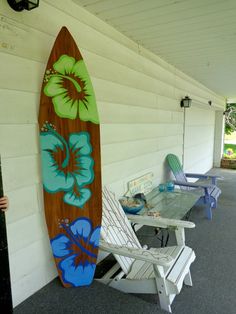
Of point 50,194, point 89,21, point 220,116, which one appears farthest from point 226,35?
point 220,116

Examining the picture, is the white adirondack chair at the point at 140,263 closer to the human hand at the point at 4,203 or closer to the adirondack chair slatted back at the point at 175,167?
the human hand at the point at 4,203

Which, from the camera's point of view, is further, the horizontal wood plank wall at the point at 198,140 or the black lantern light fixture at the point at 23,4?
the horizontal wood plank wall at the point at 198,140

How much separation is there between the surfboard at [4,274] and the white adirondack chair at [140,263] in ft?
2.28

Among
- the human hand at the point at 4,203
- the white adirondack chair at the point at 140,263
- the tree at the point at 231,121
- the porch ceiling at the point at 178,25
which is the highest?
the porch ceiling at the point at 178,25

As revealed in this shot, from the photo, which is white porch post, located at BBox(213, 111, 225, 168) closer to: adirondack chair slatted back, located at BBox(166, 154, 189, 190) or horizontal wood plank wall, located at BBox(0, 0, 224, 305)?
adirondack chair slatted back, located at BBox(166, 154, 189, 190)

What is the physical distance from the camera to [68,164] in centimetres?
180

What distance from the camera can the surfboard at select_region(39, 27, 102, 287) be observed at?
1680mm

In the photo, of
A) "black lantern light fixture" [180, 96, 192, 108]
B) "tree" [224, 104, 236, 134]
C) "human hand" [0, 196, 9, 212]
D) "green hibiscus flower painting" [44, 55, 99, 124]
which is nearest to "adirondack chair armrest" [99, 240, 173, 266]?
"human hand" [0, 196, 9, 212]

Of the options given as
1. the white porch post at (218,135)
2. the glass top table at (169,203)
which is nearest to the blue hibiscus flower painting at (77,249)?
the glass top table at (169,203)

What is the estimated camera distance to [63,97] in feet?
5.72

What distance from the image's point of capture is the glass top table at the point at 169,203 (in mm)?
2629

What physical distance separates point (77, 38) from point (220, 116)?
755cm

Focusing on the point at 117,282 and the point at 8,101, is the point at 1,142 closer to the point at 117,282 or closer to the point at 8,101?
the point at 8,101

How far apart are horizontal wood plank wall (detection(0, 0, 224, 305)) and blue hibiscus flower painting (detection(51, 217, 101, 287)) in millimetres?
126
